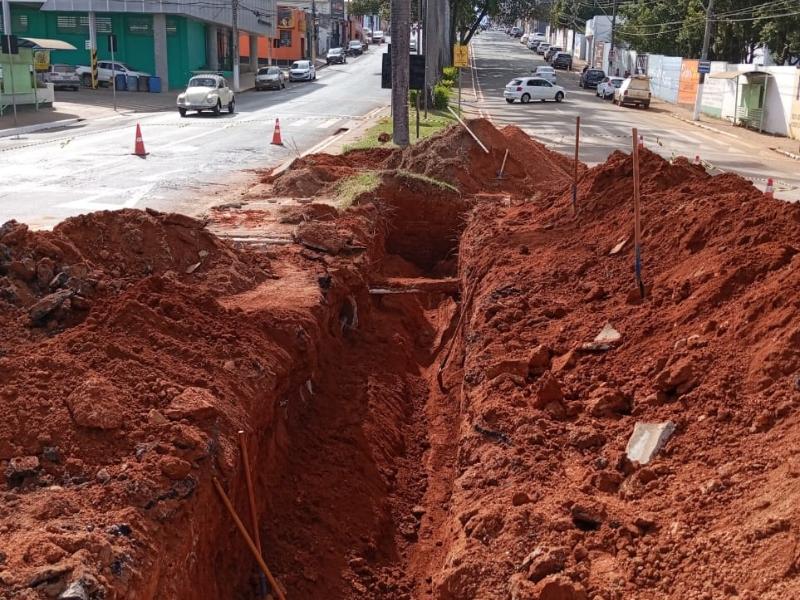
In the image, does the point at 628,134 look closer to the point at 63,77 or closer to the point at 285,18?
the point at 63,77

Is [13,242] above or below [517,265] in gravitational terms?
above

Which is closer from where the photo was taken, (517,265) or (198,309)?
(198,309)

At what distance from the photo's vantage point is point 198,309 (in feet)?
24.7

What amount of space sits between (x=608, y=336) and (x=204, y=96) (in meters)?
31.0

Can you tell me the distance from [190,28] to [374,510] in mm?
50422

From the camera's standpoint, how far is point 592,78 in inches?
2416

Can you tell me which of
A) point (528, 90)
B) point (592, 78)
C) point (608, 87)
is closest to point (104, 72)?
point (528, 90)

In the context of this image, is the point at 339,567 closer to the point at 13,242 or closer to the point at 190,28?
the point at 13,242

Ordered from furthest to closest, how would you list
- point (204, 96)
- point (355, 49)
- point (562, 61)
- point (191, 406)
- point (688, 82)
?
Answer: 1. point (355, 49)
2. point (562, 61)
3. point (688, 82)
4. point (204, 96)
5. point (191, 406)

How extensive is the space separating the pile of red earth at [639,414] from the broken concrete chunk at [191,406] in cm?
182

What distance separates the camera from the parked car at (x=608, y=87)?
179ft

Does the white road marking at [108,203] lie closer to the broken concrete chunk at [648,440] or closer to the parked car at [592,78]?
the broken concrete chunk at [648,440]

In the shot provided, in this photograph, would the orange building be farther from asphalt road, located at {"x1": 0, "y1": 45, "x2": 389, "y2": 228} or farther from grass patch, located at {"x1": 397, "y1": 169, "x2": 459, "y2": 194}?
grass patch, located at {"x1": 397, "y1": 169, "x2": 459, "y2": 194}

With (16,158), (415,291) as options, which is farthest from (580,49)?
(415,291)
